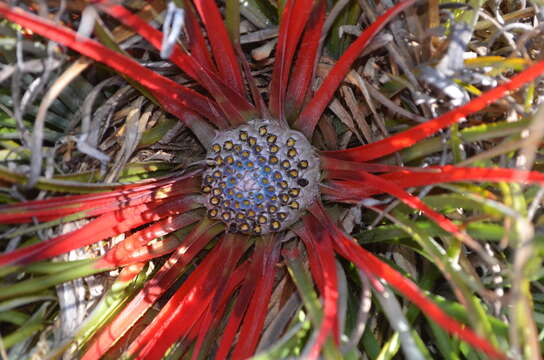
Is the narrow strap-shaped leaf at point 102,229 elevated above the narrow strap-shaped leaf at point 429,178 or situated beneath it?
elevated above

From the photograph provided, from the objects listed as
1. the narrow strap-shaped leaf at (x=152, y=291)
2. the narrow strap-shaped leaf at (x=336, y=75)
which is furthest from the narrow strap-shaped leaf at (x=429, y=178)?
the narrow strap-shaped leaf at (x=152, y=291)

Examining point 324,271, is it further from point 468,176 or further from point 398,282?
point 468,176

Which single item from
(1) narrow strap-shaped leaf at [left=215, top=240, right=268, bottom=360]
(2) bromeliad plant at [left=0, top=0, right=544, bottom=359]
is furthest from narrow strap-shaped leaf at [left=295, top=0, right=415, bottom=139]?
(1) narrow strap-shaped leaf at [left=215, top=240, right=268, bottom=360]

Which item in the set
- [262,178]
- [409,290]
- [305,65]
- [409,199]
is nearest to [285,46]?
[305,65]

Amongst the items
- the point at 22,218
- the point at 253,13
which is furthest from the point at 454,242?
the point at 22,218

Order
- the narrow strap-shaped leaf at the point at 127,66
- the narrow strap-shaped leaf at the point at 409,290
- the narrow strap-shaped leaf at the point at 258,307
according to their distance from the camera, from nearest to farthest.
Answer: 1. the narrow strap-shaped leaf at the point at 409,290
2. the narrow strap-shaped leaf at the point at 127,66
3. the narrow strap-shaped leaf at the point at 258,307

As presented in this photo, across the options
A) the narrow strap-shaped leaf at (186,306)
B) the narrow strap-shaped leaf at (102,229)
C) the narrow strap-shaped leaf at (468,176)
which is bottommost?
the narrow strap-shaped leaf at (186,306)

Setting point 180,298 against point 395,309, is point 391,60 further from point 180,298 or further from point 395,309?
point 180,298

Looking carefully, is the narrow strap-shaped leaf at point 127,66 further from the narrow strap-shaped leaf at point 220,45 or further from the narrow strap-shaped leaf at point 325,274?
the narrow strap-shaped leaf at point 325,274
